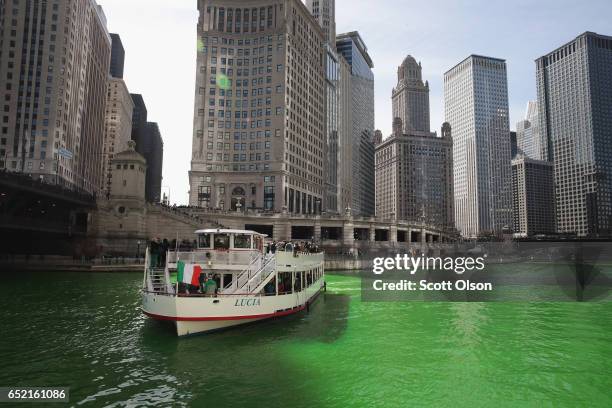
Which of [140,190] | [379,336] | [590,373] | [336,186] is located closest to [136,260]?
[140,190]

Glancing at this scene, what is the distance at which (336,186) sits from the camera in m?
196

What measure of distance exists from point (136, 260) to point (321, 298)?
121 feet

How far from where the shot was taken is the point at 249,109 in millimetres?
128750

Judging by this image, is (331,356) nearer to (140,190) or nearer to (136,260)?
(136,260)

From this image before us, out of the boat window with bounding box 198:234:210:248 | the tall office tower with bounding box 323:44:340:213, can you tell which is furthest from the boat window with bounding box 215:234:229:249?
the tall office tower with bounding box 323:44:340:213

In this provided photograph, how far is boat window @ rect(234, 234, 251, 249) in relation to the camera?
2812 cm

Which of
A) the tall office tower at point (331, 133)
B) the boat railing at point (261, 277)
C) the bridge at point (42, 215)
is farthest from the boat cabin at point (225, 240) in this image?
the tall office tower at point (331, 133)

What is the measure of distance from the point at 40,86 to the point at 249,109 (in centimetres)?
7413

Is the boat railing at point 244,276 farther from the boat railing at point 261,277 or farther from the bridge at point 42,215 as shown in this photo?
the bridge at point 42,215

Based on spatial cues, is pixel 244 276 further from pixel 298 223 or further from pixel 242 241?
pixel 298 223

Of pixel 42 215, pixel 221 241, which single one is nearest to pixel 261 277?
pixel 221 241

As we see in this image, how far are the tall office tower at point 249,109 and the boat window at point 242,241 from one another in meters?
91.6

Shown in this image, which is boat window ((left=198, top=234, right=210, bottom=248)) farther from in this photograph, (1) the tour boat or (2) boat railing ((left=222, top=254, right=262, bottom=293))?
(2) boat railing ((left=222, top=254, right=262, bottom=293))

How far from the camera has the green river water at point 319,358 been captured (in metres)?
15.6
